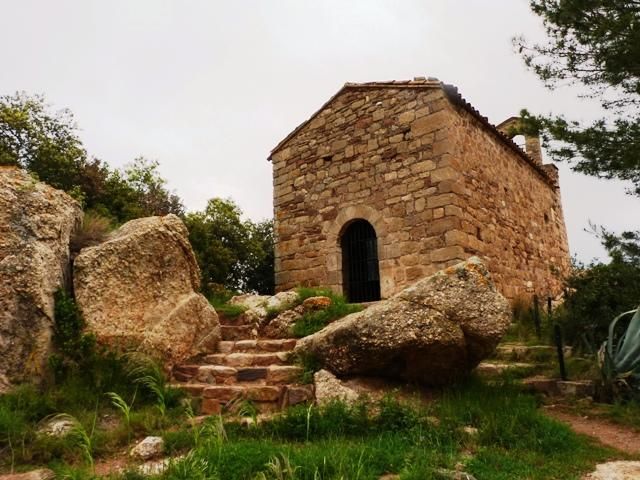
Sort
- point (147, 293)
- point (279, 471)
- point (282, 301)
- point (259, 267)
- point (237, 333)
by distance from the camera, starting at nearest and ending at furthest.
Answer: point (279, 471) < point (147, 293) < point (237, 333) < point (282, 301) < point (259, 267)

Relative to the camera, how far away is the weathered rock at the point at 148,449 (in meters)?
3.70

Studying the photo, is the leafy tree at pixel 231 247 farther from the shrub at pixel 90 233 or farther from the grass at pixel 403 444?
the grass at pixel 403 444

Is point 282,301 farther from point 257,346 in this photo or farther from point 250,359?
point 250,359

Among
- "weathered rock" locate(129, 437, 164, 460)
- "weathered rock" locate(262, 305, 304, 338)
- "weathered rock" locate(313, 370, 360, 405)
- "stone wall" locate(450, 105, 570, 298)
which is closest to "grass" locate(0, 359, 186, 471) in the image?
"weathered rock" locate(129, 437, 164, 460)

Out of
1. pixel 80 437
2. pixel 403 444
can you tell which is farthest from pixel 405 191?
pixel 80 437

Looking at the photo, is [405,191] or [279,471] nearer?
[279,471]

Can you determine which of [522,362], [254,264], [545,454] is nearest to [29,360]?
[545,454]

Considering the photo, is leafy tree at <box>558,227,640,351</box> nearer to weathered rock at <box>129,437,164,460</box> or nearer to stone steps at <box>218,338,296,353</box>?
stone steps at <box>218,338,296,353</box>

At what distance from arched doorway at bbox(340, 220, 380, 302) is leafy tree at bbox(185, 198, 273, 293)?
4181 mm

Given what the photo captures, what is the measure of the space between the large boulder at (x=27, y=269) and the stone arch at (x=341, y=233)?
5.84 m

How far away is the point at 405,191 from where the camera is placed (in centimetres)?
963

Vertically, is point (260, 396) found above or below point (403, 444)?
above

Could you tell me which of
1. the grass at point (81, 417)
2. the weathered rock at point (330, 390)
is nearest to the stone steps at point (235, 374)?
the weathered rock at point (330, 390)

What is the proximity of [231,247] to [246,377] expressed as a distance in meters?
9.93
